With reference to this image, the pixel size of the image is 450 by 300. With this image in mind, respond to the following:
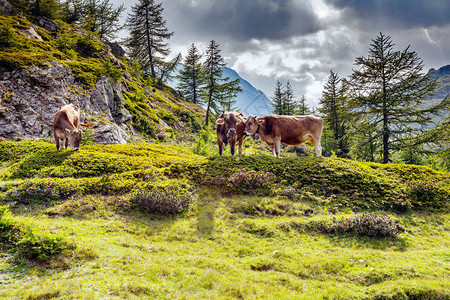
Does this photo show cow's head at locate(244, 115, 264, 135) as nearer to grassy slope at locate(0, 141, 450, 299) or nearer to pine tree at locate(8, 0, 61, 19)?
grassy slope at locate(0, 141, 450, 299)

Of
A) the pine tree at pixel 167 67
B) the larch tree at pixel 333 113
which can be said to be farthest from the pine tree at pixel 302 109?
the pine tree at pixel 167 67

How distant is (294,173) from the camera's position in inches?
396

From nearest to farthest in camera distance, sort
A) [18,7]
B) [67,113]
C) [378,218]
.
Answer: [378,218] → [67,113] → [18,7]

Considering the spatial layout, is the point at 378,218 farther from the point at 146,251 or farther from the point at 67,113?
the point at 67,113

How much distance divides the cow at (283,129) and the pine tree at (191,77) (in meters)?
40.4

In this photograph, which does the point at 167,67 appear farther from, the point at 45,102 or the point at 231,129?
the point at 231,129

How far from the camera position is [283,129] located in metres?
12.5

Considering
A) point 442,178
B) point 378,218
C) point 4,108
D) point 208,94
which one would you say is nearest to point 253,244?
point 378,218

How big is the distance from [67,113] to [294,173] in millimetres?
12807

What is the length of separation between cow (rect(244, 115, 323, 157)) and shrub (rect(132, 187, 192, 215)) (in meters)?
5.74

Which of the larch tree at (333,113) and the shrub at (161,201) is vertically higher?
the larch tree at (333,113)

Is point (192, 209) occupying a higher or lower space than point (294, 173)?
lower

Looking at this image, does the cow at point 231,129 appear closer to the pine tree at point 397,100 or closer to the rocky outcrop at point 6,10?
the pine tree at point 397,100

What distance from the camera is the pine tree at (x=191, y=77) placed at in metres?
52.4
